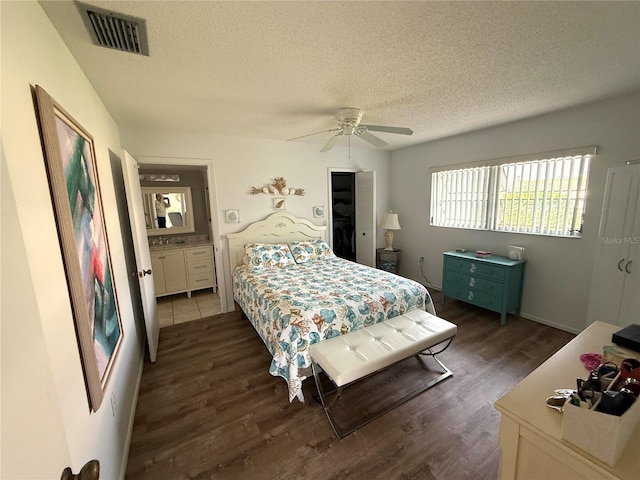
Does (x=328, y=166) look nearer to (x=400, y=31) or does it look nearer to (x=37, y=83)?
(x=400, y=31)

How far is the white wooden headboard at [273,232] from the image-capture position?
358 centimetres

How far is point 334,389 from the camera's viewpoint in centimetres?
214

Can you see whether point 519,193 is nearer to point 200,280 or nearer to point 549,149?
point 549,149

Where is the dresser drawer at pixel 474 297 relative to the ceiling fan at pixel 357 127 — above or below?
below

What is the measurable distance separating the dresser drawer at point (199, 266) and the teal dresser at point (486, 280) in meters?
3.61

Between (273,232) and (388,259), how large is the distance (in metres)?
2.07

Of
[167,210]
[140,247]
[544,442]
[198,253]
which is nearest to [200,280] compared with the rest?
[198,253]

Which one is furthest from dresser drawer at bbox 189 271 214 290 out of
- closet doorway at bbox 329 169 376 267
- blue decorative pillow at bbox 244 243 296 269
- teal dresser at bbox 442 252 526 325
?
teal dresser at bbox 442 252 526 325

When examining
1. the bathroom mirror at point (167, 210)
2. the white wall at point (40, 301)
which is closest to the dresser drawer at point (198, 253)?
the bathroom mirror at point (167, 210)

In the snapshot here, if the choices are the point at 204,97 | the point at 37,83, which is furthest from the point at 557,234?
the point at 37,83

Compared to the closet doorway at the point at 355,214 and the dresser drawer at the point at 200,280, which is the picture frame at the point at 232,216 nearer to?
the dresser drawer at the point at 200,280

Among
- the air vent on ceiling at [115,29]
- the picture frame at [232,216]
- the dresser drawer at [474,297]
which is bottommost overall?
the dresser drawer at [474,297]

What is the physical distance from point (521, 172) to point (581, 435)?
3205mm

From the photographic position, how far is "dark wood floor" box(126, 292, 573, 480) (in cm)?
152
